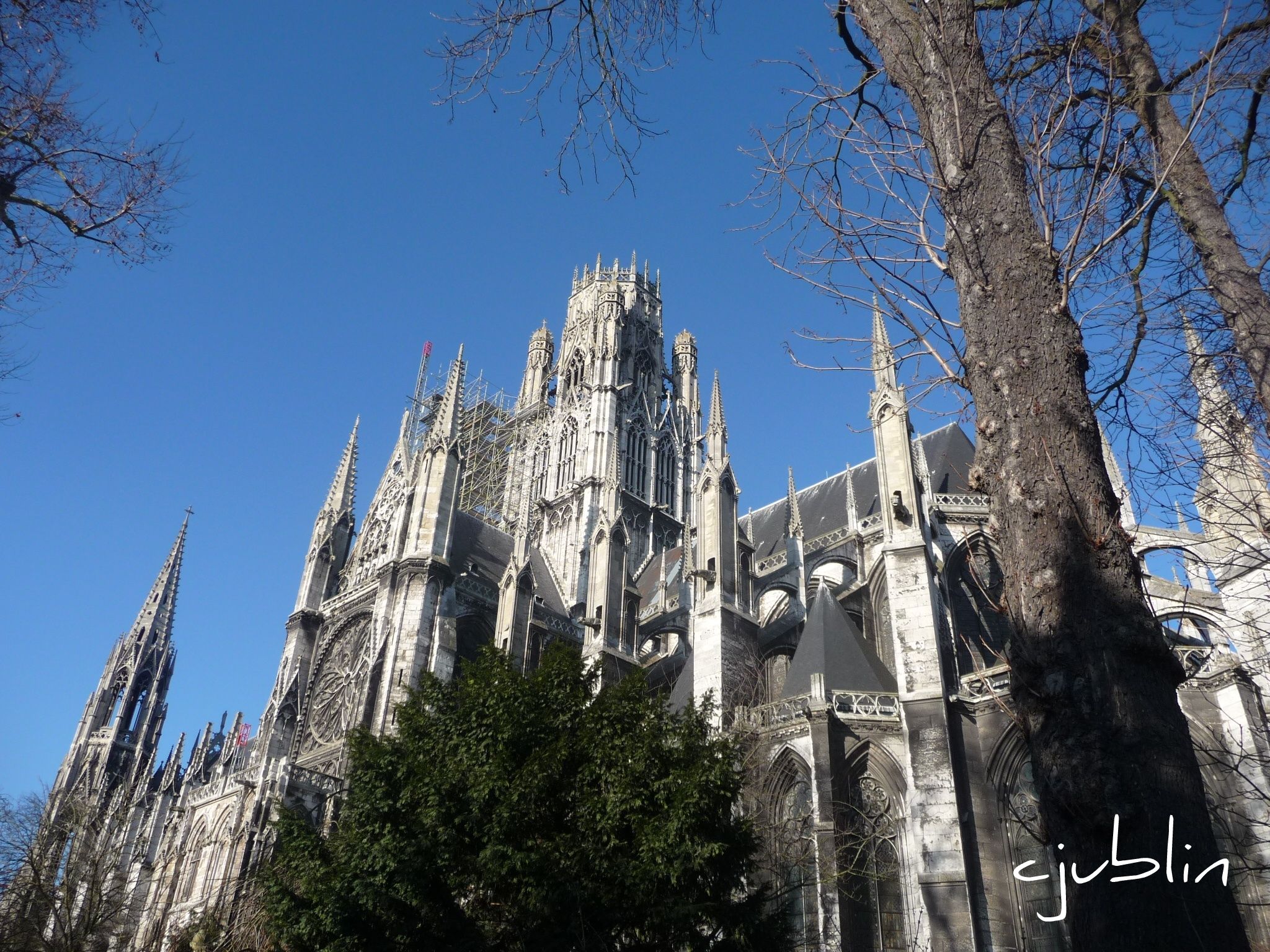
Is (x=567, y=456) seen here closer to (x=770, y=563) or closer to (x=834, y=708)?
(x=770, y=563)

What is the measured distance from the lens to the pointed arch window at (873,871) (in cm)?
1411

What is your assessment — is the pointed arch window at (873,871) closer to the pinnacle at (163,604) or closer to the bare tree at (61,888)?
the bare tree at (61,888)

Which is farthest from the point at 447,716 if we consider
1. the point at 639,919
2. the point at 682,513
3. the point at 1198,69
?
the point at 682,513

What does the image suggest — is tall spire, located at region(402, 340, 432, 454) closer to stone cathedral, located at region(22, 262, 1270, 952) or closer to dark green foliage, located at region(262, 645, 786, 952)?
stone cathedral, located at region(22, 262, 1270, 952)

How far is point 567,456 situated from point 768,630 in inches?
755

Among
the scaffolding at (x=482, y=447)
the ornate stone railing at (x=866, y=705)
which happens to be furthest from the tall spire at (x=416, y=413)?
the ornate stone railing at (x=866, y=705)

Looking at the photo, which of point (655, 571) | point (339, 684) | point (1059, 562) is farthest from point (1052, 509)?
point (655, 571)

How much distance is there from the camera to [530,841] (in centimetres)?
1045

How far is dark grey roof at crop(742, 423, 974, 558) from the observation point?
24.4m

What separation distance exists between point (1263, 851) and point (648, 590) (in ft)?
72.4

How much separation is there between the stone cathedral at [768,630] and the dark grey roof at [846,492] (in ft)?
0.46

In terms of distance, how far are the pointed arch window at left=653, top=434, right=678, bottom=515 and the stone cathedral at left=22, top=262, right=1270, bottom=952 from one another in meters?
0.11

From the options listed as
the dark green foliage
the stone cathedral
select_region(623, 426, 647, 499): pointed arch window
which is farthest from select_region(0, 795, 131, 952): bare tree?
select_region(623, 426, 647, 499): pointed arch window

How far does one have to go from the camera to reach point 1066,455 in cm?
399
